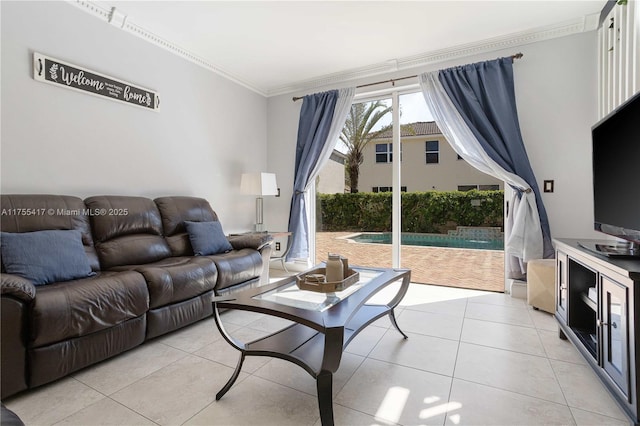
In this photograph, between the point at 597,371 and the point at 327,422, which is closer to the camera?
the point at 327,422

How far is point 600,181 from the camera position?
2.02 metres

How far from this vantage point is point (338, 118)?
4.16m

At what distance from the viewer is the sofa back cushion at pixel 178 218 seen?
3012 mm

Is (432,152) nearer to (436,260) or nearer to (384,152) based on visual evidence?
(384,152)

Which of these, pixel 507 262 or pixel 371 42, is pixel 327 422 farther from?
pixel 371 42

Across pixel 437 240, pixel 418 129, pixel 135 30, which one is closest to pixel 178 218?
pixel 135 30

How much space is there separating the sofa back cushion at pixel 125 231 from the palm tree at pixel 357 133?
241 centimetres

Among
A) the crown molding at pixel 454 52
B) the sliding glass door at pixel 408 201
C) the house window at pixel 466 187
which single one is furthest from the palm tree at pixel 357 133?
the house window at pixel 466 187

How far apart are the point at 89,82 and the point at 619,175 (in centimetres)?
380

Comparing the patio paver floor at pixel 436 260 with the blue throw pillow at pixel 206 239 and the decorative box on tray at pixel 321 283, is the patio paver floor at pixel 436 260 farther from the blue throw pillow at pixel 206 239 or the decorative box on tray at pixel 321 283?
the decorative box on tray at pixel 321 283

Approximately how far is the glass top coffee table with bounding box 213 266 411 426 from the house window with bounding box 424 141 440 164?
2.20 m

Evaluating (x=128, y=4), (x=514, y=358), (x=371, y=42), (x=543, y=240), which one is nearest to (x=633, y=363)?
(x=514, y=358)

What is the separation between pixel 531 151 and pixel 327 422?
3.18 metres

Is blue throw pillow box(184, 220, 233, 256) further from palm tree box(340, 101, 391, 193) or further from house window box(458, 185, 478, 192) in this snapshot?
house window box(458, 185, 478, 192)
